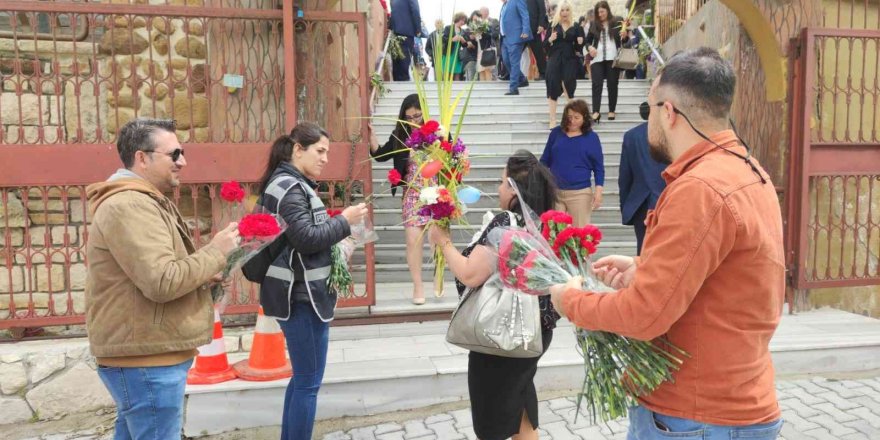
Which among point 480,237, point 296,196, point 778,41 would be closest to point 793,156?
point 778,41

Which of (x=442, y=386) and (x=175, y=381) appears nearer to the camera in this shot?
(x=175, y=381)

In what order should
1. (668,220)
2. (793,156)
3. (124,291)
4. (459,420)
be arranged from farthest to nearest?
(793,156) < (459,420) < (124,291) < (668,220)

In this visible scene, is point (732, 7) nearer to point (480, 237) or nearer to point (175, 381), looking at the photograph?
point (480, 237)

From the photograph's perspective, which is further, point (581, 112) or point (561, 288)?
point (581, 112)

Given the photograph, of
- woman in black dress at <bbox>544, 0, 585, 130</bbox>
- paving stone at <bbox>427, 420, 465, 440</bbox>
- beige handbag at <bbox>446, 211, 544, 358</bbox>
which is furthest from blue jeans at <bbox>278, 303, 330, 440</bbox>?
woman in black dress at <bbox>544, 0, 585, 130</bbox>

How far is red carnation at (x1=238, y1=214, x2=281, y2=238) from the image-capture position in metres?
2.43

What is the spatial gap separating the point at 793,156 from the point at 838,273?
1180mm

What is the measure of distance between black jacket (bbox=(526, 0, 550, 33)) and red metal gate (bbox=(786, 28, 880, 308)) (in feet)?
14.4

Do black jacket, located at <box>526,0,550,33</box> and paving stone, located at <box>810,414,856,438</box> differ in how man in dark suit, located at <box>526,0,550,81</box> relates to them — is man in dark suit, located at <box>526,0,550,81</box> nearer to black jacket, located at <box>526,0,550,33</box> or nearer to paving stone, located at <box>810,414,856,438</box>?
black jacket, located at <box>526,0,550,33</box>

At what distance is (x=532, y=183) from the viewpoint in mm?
2676

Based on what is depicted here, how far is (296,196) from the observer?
288cm

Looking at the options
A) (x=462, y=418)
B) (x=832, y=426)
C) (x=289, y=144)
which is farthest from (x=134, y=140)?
(x=832, y=426)

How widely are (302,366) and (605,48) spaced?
7.17 m

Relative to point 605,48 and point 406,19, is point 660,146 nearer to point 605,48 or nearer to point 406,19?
point 605,48
